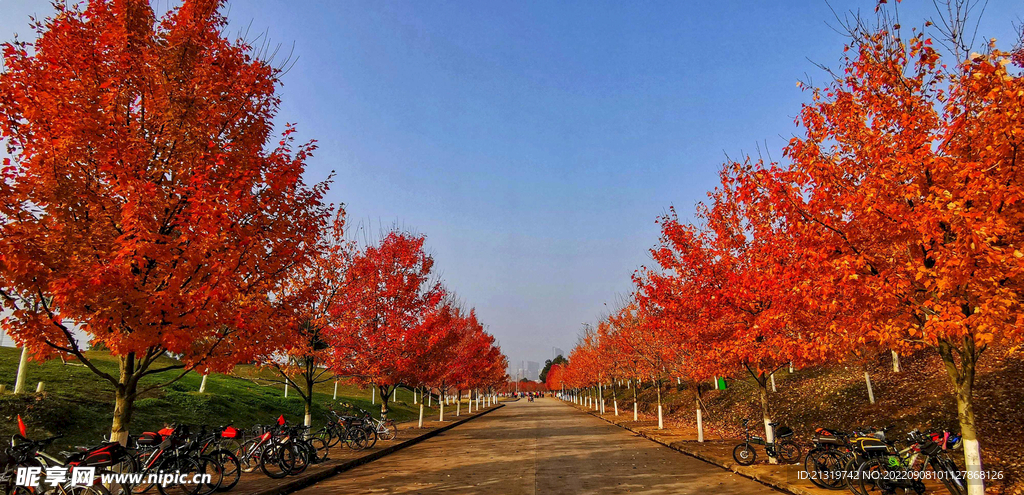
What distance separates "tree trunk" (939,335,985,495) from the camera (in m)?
7.07

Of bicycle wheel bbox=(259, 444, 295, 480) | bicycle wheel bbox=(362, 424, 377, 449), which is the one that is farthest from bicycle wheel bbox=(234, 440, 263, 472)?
bicycle wheel bbox=(362, 424, 377, 449)

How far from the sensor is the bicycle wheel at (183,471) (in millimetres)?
9422

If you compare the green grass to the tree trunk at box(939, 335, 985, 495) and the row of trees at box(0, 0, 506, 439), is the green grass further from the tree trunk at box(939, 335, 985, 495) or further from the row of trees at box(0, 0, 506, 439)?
the tree trunk at box(939, 335, 985, 495)

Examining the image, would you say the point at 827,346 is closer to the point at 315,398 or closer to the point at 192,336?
the point at 192,336

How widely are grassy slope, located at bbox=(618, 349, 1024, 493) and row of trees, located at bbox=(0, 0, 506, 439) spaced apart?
1381 cm

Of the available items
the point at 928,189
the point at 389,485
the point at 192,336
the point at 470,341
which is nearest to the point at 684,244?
the point at 928,189

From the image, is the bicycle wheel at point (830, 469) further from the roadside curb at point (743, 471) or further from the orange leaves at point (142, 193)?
the orange leaves at point (142, 193)

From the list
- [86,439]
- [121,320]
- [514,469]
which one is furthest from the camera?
[86,439]

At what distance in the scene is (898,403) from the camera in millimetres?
16891

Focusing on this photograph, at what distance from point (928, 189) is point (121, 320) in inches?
471

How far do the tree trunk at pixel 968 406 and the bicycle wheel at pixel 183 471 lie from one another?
12.8 m

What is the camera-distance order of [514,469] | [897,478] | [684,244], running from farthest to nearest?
1. [684,244]
2. [514,469]
3. [897,478]

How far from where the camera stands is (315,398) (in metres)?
37.5

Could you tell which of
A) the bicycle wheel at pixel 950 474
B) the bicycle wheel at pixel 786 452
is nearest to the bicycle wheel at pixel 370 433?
the bicycle wheel at pixel 786 452
